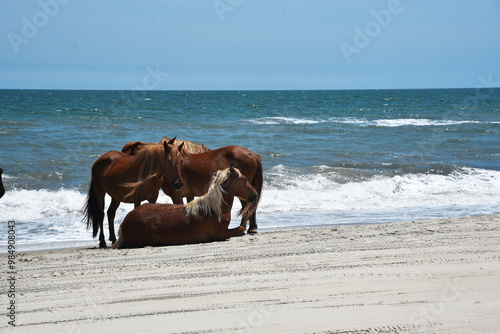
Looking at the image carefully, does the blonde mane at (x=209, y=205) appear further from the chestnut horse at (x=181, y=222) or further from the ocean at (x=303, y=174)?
the ocean at (x=303, y=174)

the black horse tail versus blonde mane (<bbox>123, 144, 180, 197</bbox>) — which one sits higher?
blonde mane (<bbox>123, 144, 180, 197</bbox>)

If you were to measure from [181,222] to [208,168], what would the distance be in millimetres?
1105

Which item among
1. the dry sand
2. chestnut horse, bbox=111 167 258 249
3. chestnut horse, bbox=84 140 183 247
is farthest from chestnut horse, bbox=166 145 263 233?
the dry sand

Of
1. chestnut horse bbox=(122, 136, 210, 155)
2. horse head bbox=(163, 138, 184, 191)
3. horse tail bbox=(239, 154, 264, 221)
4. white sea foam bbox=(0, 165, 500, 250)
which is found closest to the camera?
horse head bbox=(163, 138, 184, 191)

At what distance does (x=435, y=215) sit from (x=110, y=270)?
622 centimetres

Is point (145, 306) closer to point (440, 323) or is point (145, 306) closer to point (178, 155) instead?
point (440, 323)

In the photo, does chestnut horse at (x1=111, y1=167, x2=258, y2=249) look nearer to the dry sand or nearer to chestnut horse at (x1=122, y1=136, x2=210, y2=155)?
the dry sand

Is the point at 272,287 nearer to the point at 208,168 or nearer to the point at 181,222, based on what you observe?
the point at 181,222

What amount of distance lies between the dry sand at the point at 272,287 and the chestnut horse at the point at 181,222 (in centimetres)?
26

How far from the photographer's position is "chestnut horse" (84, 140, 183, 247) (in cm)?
681

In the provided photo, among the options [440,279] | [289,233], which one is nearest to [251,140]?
[289,233]

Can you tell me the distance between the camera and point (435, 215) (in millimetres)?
9391

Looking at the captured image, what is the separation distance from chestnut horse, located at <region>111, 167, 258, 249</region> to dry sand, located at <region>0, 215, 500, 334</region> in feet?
0.86

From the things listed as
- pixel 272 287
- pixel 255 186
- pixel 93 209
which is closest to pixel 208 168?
pixel 255 186
